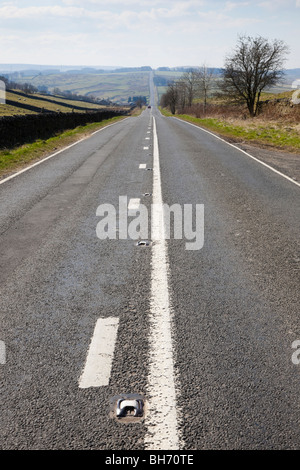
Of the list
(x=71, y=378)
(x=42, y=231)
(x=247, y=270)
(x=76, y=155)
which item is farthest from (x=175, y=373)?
(x=76, y=155)

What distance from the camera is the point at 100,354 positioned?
323 cm

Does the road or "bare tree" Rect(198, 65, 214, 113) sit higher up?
"bare tree" Rect(198, 65, 214, 113)

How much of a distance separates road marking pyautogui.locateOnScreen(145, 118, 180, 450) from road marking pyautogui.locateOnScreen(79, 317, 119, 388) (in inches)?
13.0

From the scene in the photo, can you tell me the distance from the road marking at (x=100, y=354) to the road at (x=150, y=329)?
1 cm

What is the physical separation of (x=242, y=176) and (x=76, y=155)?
280 inches

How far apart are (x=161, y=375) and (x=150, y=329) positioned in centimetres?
64

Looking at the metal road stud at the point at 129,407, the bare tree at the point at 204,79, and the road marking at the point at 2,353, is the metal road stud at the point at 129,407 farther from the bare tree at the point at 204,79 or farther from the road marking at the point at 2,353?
the bare tree at the point at 204,79

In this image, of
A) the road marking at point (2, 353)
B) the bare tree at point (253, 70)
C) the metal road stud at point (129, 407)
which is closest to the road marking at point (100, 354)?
the metal road stud at point (129, 407)

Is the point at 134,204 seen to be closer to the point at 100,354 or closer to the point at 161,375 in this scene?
the point at 100,354

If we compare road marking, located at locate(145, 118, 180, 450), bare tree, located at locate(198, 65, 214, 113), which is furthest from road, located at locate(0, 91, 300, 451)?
bare tree, located at locate(198, 65, 214, 113)

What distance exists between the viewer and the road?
8.29 ft

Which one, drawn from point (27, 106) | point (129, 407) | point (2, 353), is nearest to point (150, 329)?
point (129, 407)

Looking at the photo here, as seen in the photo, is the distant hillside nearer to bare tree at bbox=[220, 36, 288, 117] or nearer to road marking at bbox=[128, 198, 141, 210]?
bare tree at bbox=[220, 36, 288, 117]
